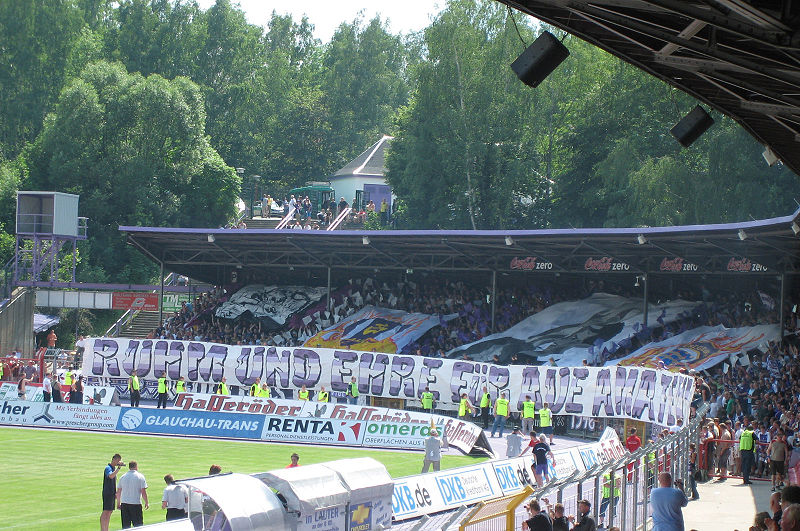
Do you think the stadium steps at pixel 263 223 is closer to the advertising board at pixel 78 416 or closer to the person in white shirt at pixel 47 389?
the person in white shirt at pixel 47 389

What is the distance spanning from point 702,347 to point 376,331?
660 inches

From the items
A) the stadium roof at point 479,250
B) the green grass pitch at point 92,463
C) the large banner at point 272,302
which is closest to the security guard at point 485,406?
the green grass pitch at point 92,463

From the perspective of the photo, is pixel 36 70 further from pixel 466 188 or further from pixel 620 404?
pixel 620 404

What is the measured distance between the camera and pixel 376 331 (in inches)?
2040

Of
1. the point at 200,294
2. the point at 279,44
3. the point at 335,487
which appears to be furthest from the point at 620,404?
the point at 279,44

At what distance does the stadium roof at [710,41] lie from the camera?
10.7 meters

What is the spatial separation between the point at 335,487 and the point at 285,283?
143ft

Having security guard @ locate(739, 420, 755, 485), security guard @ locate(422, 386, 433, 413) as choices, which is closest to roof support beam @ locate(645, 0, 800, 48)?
security guard @ locate(739, 420, 755, 485)

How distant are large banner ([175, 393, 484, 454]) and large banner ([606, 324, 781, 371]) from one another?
363 inches

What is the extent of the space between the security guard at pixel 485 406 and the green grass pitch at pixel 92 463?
546 cm

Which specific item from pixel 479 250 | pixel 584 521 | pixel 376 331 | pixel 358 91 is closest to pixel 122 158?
pixel 358 91

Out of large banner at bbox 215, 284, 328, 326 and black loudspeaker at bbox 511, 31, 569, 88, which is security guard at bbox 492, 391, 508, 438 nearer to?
large banner at bbox 215, 284, 328, 326

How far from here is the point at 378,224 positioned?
73875 mm

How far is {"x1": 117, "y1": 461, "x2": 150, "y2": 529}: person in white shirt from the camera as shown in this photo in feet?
62.4
